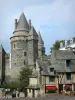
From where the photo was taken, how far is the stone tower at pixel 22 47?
4190 inches

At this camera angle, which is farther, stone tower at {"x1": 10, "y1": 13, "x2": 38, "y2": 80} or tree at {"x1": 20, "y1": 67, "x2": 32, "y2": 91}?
stone tower at {"x1": 10, "y1": 13, "x2": 38, "y2": 80}

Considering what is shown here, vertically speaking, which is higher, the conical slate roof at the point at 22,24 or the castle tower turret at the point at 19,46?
the conical slate roof at the point at 22,24

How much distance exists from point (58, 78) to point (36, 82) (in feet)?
19.4

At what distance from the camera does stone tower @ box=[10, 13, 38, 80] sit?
4190 inches

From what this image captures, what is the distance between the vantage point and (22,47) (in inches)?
4240

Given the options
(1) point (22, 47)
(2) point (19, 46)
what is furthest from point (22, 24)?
(1) point (22, 47)

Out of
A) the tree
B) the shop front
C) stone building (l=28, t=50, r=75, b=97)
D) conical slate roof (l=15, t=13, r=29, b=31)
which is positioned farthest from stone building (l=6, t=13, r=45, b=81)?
the shop front

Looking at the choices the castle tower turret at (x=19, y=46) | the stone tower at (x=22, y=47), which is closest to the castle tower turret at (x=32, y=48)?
the stone tower at (x=22, y=47)

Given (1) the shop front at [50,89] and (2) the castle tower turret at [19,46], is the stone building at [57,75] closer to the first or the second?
(1) the shop front at [50,89]

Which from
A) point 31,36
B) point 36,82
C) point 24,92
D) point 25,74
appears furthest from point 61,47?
point 36,82

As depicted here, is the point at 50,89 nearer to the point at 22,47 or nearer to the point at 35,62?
the point at 35,62

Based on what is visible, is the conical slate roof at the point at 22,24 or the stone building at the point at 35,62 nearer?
the stone building at the point at 35,62

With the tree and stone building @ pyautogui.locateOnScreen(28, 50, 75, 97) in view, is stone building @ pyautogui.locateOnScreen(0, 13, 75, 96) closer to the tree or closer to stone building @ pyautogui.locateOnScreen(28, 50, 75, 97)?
stone building @ pyautogui.locateOnScreen(28, 50, 75, 97)

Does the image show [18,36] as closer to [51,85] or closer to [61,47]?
[61,47]
